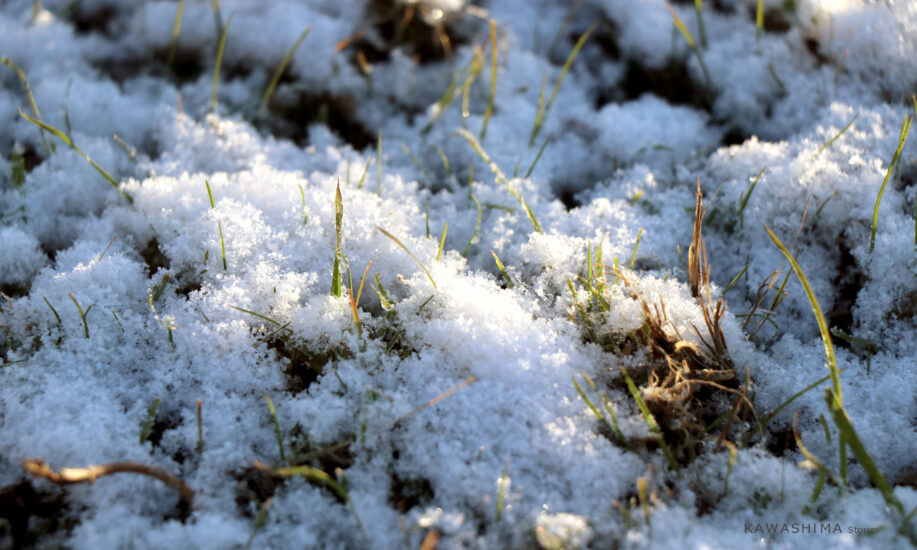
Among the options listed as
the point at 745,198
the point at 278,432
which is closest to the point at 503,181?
the point at 745,198

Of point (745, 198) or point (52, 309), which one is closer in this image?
point (52, 309)

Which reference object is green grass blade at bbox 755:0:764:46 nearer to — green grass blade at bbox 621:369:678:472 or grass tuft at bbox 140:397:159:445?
green grass blade at bbox 621:369:678:472

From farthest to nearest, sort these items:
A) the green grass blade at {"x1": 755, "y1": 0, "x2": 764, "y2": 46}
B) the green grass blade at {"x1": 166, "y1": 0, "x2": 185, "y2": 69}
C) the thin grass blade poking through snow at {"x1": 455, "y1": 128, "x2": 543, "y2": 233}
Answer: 1. the green grass blade at {"x1": 166, "y1": 0, "x2": 185, "y2": 69}
2. the green grass blade at {"x1": 755, "y1": 0, "x2": 764, "y2": 46}
3. the thin grass blade poking through snow at {"x1": 455, "y1": 128, "x2": 543, "y2": 233}

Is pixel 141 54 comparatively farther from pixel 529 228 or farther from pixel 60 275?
pixel 529 228

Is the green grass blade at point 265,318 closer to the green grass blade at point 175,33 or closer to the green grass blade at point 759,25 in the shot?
the green grass blade at point 175,33

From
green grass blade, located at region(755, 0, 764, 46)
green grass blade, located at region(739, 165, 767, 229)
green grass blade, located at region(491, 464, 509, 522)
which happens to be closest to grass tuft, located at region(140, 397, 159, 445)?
green grass blade, located at region(491, 464, 509, 522)

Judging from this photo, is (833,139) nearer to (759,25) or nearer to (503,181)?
(759,25)
